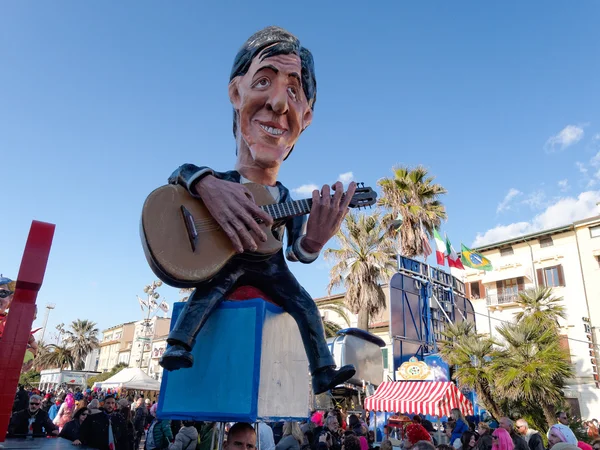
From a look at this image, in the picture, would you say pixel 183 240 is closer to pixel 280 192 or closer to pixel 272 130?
pixel 280 192

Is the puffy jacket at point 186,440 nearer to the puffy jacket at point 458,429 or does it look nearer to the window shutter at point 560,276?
the puffy jacket at point 458,429

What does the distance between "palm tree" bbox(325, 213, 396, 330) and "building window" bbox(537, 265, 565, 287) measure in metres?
11.2

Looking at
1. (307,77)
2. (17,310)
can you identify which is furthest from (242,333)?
(307,77)

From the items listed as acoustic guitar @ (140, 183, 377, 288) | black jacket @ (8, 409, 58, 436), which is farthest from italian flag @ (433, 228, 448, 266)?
acoustic guitar @ (140, 183, 377, 288)

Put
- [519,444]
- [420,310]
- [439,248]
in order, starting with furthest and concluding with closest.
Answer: [439,248] < [420,310] < [519,444]

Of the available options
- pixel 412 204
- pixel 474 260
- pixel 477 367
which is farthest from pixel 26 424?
pixel 474 260

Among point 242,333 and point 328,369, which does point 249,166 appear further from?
point 328,369

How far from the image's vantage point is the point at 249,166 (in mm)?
3461

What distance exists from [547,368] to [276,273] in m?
9.21

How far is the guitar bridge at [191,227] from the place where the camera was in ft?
8.86

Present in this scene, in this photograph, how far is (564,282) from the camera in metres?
23.9

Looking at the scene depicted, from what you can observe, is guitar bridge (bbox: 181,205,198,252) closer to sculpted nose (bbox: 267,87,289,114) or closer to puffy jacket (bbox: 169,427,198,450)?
sculpted nose (bbox: 267,87,289,114)

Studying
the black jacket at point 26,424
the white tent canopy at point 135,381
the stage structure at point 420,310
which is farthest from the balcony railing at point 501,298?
the black jacket at point 26,424

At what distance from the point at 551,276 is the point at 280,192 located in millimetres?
25603
